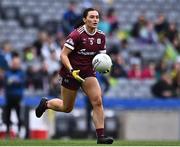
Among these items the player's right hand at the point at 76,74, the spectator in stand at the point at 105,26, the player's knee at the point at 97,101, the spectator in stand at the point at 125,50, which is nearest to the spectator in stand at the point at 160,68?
the spectator in stand at the point at 125,50

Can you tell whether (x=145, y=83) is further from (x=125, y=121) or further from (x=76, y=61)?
(x=76, y=61)

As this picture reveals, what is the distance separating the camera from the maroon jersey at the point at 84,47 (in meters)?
14.8

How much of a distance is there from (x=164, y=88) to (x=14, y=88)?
196 inches

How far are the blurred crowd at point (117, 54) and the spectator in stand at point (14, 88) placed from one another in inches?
26.9

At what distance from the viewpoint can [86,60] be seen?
1489 cm

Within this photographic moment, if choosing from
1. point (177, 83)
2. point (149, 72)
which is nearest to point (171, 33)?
point (149, 72)

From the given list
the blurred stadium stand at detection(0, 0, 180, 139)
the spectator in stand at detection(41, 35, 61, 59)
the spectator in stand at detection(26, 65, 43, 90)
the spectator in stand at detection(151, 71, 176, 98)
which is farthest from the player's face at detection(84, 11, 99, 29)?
the spectator in stand at detection(41, 35, 61, 59)

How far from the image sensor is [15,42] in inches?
1134

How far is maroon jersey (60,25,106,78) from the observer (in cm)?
1479

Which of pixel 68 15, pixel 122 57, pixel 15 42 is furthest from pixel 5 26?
pixel 68 15

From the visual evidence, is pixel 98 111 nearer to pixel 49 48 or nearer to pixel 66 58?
pixel 66 58

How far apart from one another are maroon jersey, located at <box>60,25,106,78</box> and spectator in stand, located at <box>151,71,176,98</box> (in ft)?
31.7

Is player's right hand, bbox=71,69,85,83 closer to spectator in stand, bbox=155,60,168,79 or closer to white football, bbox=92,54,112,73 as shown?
white football, bbox=92,54,112,73

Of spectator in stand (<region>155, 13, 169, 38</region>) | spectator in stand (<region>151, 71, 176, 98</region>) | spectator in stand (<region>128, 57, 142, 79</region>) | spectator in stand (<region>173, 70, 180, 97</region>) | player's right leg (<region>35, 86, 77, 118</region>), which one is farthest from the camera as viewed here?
spectator in stand (<region>155, 13, 169, 38</region>)
